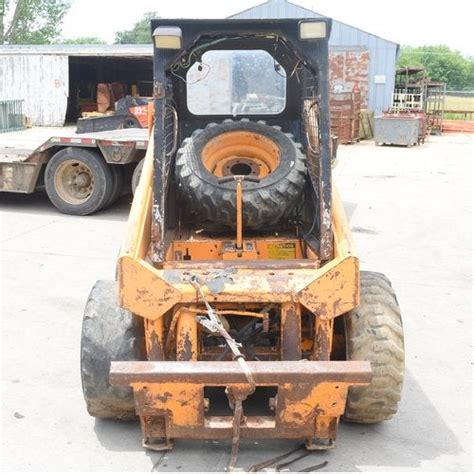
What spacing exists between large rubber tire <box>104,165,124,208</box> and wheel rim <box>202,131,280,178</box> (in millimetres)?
6236

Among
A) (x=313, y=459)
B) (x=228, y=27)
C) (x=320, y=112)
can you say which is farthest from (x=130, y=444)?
(x=228, y=27)

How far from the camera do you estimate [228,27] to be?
4148mm

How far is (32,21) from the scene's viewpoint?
4466cm

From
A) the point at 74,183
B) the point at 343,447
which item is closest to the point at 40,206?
the point at 74,183

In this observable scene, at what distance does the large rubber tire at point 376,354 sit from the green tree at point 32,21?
140 feet

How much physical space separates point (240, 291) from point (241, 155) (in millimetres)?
1393

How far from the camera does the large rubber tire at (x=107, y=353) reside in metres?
4.00

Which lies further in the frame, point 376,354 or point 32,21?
point 32,21

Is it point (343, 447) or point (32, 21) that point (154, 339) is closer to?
point (343, 447)

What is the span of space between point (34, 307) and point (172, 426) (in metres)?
3.10

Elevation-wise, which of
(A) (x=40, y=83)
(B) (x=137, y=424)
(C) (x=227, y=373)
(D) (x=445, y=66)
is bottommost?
(B) (x=137, y=424)

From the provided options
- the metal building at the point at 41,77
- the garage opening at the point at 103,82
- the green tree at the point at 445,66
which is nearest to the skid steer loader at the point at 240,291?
the metal building at the point at 41,77

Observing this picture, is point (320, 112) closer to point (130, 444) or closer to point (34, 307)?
point (130, 444)

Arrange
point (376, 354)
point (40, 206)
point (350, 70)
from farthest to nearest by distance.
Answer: point (350, 70) < point (40, 206) < point (376, 354)
